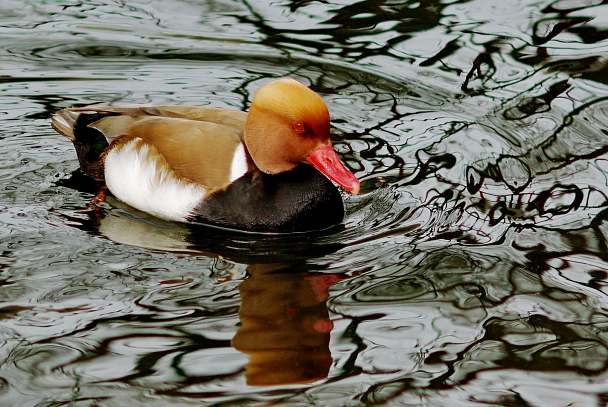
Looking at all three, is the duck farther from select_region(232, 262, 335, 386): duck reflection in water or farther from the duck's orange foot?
select_region(232, 262, 335, 386): duck reflection in water

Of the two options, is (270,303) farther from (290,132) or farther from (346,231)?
(290,132)

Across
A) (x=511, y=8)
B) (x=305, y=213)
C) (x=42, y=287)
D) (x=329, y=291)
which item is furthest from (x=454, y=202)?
(x=511, y=8)

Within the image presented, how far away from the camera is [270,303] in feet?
17.6

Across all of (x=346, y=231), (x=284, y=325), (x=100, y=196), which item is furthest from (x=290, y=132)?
(x=100, y=196)

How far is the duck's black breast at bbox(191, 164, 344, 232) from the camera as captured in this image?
243 inches

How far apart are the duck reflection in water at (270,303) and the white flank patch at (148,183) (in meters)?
0.10

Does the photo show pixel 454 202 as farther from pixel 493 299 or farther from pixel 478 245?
pixel 493 299

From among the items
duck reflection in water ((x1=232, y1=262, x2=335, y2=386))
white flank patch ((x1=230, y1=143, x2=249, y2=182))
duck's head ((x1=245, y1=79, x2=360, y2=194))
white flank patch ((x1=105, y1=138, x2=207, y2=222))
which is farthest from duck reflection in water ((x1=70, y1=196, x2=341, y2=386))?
duck's head ((x1=245, y1=79, x2=360, y2=194))

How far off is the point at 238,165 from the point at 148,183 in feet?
2.23

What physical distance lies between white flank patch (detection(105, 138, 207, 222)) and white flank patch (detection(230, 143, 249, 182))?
21cm

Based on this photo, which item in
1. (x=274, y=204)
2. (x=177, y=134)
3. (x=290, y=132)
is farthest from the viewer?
(x=177, y=134)

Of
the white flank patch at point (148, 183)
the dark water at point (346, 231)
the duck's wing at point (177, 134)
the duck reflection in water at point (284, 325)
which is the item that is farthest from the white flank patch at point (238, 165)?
the duck reflection in water at point (284, 325)

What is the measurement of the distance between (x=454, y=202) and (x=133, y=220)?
207 cm

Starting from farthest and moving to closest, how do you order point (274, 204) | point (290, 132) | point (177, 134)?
1. point (177, 134)
2. point (274, 204)
3. point (290, 132)
